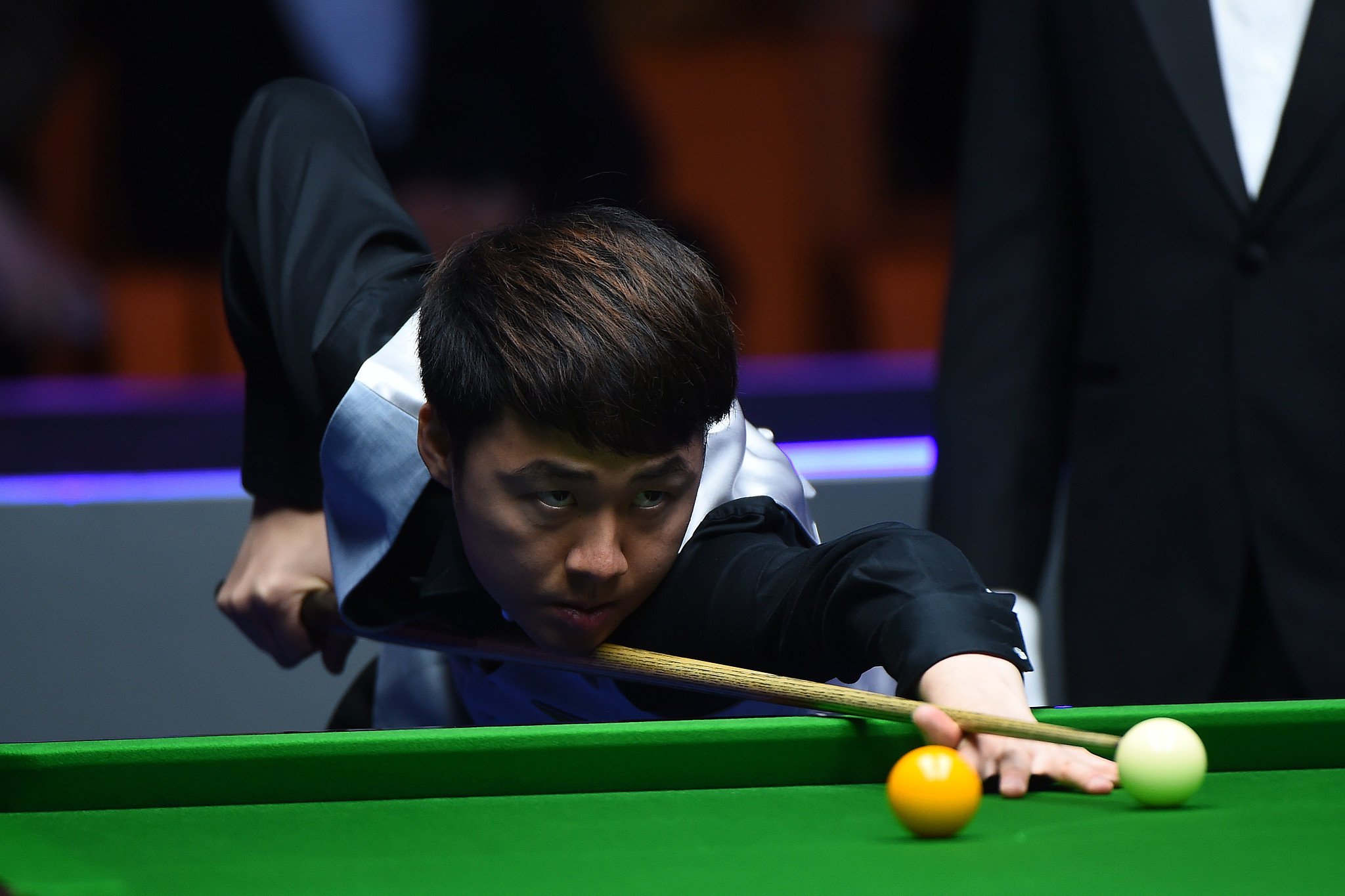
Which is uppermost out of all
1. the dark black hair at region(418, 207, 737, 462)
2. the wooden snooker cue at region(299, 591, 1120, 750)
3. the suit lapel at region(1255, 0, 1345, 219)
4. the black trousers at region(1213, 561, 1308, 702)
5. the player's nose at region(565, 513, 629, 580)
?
the suit lapel at region(1255, 0, 1345, 219)

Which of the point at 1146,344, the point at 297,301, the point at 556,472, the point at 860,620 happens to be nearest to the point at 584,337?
the point at 556,472

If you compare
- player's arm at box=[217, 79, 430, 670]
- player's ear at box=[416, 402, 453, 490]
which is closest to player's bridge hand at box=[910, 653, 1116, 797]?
player's ear at box=[416, 402, 453, 490]

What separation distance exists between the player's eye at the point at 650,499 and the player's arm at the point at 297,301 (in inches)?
24.9

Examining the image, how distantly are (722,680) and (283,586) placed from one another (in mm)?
952

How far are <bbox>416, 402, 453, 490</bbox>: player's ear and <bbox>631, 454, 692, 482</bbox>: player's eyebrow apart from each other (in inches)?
12.3

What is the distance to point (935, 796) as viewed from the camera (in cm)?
114

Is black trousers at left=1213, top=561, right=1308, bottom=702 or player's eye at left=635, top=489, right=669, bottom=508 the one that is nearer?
player's eye at left=635, top=489, right=669, bottom=508

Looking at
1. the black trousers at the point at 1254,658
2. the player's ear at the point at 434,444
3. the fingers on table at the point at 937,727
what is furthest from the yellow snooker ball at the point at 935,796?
the black trousers at the point at 1254,658

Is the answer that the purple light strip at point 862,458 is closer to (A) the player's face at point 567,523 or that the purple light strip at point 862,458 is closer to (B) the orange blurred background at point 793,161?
(B) the orange blurred background at point 793,161

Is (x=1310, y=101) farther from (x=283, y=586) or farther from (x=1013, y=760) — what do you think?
(x=283, y=586)

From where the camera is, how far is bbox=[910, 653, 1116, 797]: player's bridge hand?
4.33ft

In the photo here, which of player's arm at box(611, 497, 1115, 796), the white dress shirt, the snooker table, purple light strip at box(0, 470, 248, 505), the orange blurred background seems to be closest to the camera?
the snooker table

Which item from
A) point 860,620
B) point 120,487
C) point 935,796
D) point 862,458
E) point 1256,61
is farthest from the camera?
point 862,458

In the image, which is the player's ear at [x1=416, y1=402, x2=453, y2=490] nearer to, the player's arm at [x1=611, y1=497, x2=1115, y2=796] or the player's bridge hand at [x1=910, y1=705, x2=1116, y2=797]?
the player's arm at [x1=611, y1=497, x2=1115, y2=796]
